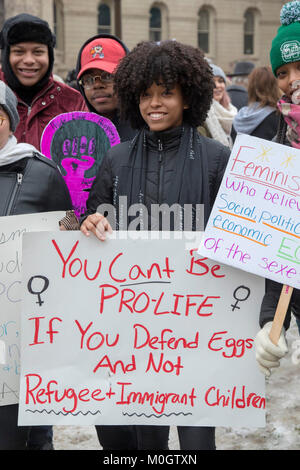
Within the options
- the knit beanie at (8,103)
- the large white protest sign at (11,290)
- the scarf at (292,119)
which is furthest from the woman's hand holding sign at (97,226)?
the scarf at (292,119)

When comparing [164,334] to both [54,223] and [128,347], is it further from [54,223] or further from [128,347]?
[54,223]

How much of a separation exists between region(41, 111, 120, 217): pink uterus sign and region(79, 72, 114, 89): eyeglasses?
0.28 meters

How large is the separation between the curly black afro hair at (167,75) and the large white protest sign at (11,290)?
1.86ft

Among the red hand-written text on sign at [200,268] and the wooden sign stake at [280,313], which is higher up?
the red hand-written text on sign at [200,268]

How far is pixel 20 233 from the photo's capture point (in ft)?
7.70

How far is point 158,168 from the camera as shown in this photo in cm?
240

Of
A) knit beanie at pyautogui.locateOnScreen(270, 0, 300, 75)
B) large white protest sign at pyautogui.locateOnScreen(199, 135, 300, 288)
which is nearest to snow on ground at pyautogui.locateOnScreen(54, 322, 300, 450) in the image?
large white protest sign at pyautogui.locateOnScreen(199, 135, 300, 288)

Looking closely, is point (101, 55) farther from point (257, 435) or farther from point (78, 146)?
point (257, 435)

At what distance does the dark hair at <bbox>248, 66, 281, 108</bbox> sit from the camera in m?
5.09

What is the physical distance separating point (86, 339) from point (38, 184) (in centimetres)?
64

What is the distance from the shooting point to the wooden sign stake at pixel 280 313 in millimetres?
2053

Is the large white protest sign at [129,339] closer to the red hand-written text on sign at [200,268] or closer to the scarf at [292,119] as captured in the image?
the red hand-written text on sign at [200,268]

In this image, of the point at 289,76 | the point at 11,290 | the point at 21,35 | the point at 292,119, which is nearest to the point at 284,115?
the point at 292,119

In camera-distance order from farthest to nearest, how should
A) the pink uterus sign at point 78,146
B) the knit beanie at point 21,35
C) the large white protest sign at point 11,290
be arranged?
the knit beanie at point 21,35 < the pink uterus sign at point 78,146 < the large white protest sign at point 11,290
